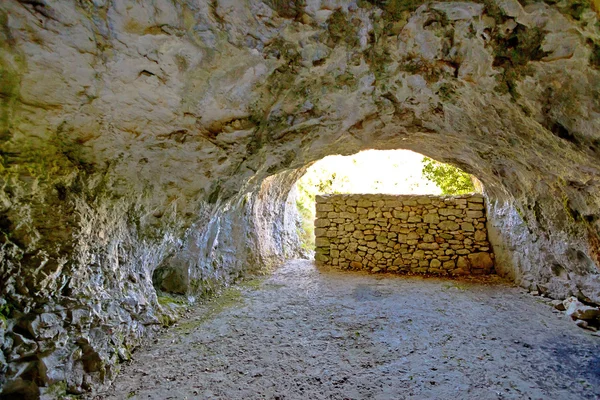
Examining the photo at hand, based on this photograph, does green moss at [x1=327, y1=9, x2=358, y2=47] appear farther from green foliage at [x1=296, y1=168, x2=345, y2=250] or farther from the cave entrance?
green foliage at [x1=296, y1=168, x2=345, y2=250]

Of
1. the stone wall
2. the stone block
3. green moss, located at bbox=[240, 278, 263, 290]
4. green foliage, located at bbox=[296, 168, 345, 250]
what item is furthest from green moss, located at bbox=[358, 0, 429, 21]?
green foliage, located at bbox=[296, 168, 345, 250]

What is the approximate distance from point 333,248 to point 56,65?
6077 mm

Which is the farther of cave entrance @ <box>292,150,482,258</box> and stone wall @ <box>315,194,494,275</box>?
cave entrance @ <box>292,150,482,258</box>

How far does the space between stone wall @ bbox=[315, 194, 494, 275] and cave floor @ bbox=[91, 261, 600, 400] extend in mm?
1658

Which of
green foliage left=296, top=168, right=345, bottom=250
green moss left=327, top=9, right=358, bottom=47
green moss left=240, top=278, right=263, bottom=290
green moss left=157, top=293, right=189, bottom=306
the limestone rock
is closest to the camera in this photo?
green moss left=327, top=9, right=358, bottom=47

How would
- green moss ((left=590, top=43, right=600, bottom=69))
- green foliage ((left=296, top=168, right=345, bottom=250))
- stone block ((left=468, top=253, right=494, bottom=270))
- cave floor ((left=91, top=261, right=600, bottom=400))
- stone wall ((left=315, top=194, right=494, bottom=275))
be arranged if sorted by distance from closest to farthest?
green moss ((left=590, top=43, right=600, bottom=69))
cave floor ((left=91, top=261, right=600, bottom=400))
stone block ((left=468, top=253, right=494, bottom=270))
stone wall ((left=315, top=194, right=494, bottom=275))
green foliage ((left=296, top=168, right=345, bottom=250))

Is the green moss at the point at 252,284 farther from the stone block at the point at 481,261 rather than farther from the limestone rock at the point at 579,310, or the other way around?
the limestone rock at the point at 579,310

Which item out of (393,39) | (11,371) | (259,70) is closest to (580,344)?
(393,39)

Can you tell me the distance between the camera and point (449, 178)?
8.33 metres

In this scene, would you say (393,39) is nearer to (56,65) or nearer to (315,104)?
(315,104)

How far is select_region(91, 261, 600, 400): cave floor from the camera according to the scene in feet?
8.16

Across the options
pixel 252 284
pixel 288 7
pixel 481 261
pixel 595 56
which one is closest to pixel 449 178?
pixel 481 261

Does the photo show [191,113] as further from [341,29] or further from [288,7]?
[341,29]

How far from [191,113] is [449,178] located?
737 cm
